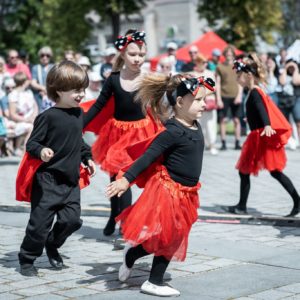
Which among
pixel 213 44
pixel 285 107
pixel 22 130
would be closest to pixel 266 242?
pixel 22 130

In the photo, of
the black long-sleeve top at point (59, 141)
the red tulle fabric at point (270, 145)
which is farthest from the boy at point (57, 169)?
the red tulle fabric at point (270, 145)

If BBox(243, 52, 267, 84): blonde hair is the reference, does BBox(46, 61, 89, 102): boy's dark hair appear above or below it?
below

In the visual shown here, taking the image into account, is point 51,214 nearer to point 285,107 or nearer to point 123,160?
point 123,160

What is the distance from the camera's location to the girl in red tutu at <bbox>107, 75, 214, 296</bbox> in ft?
18.9

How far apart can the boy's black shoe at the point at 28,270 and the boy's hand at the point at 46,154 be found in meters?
0.84

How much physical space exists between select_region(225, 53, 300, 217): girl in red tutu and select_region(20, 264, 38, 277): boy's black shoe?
352 centimetres

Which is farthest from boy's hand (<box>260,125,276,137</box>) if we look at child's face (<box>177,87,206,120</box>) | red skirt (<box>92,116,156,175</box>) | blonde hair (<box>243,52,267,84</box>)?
child's face (<box>177,87,206,120</box>)

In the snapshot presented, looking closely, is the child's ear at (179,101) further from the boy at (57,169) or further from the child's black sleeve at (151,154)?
the boy at (57,169)

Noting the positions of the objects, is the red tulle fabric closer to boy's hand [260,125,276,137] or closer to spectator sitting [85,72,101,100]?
boy's hand [260,125,276,137]

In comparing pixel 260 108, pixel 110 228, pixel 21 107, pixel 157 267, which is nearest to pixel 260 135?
pixel 260 108

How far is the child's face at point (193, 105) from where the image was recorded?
5.91 meters

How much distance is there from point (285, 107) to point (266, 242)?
9.80 metres

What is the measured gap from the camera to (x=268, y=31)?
34.7 m

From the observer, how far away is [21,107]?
604 inches
